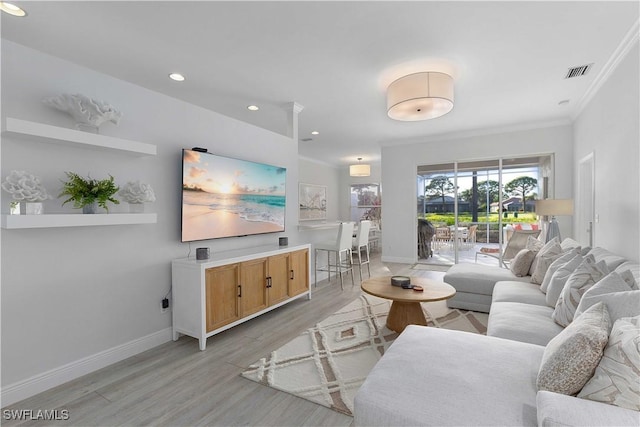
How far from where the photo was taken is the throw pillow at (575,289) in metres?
1.95

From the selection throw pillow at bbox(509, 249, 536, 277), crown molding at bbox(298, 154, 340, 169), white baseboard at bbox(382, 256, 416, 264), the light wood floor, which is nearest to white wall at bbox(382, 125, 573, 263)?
white baseboard at bbox(382, 256, 416, 264)

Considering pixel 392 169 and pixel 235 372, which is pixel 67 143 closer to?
pixel 235 372

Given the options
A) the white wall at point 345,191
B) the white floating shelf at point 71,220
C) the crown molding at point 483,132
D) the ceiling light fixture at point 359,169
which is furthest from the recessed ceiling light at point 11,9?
the white wall at point 345,191

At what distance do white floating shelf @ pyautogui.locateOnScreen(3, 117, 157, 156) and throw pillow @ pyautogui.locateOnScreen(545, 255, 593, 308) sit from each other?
3.46 metres

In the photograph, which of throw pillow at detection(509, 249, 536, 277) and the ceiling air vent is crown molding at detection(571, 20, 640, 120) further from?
throw pillow at detection(509, 249, 536, 277)

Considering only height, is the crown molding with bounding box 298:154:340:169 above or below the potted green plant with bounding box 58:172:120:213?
above

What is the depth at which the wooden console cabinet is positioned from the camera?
2.71 metres

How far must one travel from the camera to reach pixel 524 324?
2084 mm

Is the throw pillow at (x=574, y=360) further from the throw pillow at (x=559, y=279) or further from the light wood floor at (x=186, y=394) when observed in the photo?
the throw pillow at (x=559, y=279)

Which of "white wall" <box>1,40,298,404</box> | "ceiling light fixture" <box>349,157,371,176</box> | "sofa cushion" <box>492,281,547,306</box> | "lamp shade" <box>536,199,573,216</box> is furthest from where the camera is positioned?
"ceiling light fixture" <box>349,157,371,176</box>

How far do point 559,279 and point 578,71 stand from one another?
7.71 ft

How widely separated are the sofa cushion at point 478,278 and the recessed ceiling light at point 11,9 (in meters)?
4.54

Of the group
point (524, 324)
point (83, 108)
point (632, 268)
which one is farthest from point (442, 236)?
point (83, 108)

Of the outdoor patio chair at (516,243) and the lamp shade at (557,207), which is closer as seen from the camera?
the lamp shade at (557,207)
